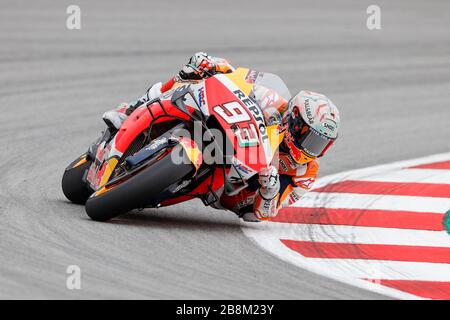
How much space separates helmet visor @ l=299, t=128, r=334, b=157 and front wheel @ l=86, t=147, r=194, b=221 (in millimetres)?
995

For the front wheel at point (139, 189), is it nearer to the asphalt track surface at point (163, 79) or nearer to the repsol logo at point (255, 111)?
the asphalt track surface at point (163, 79)

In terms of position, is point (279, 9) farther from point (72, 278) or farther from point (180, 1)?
point (72, 278)

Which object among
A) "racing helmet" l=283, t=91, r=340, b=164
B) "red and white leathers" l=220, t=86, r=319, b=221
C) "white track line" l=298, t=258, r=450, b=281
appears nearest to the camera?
"white track line" l=298, t=258, r=450, b=281

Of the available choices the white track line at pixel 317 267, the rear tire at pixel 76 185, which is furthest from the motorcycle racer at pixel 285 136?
the rear tire at pixel 76 185

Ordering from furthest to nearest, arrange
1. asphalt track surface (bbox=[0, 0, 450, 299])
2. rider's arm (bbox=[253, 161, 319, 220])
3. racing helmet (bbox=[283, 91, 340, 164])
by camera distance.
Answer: rider's arm (bbox=[253, 161, 319, 220])
racing helmet (bbox=[283, 91, 340, 164])
asphalt track surface (bbox=[0, 0, 450, 299])

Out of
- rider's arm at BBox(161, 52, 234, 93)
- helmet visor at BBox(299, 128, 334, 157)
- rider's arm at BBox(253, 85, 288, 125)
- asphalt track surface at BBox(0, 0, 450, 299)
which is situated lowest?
asphalt track surface at BBox(0, 0, 450, 299)

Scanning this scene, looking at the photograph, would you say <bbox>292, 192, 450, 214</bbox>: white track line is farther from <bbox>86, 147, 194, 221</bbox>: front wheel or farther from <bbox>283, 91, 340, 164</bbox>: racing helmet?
<bbox>86, 147, 194, 221</bbox>: front wheel

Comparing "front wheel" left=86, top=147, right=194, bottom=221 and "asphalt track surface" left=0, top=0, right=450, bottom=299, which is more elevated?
"front wheel" left=86, top=147, right=194, bottom=221

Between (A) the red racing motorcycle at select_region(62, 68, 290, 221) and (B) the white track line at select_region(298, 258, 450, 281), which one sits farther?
(A) the red racing motorcycle at select_region(62, 68, 290, 221)

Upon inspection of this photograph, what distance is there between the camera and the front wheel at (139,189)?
Answer: 28.9ft

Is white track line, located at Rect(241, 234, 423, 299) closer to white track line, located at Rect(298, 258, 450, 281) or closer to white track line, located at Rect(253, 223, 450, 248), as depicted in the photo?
white track line, located at Rect(298, 258, 450, 281)

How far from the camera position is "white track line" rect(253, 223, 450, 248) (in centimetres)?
949

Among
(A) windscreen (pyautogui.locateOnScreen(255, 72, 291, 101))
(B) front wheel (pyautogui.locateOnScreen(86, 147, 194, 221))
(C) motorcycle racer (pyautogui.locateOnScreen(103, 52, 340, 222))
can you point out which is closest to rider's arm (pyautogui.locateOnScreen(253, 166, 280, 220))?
(C) motorcycle racer (pyautogui.locateOnScreen(103, 52, 340, 222))
